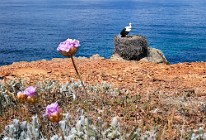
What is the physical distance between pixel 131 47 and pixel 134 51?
0.26 m

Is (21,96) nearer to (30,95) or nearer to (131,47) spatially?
(30,95)

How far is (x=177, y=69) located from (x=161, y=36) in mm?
68491

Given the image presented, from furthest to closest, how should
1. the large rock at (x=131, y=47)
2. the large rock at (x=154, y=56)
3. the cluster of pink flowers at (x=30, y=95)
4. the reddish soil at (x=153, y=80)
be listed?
the large rock at (x=154, y=56)
the large rock at (x=131, y=47)
the reddish soil at (x=153, y=80)
the cluster of pink flowers at (x=30, y=95)

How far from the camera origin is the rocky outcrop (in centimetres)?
2192

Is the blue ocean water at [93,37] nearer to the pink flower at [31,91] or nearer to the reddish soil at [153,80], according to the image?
the reddish soil at [153,80]

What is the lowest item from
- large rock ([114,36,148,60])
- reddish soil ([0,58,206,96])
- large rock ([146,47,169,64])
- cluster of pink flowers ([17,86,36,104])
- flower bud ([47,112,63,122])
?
large rock ([146,47,169,64])

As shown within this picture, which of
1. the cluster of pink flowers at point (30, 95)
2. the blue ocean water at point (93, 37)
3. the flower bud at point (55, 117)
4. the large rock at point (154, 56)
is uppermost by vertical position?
the cluster of pink flowers at point (30, 95)

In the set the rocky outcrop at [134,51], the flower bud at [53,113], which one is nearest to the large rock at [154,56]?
the rocky outcrop at [134,51]

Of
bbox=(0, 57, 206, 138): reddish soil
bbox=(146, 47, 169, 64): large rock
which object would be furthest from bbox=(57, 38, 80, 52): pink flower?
bbox=(146, 47, 169, 64): large rock

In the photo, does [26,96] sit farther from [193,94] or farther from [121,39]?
[121,39]

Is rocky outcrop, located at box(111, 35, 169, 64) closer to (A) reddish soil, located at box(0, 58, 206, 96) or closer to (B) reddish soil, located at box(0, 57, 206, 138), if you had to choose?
(B) reddish soil, located at box(0, 57, 206, 138)

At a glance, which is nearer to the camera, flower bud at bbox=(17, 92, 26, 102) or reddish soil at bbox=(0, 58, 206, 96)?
flower bud at bbox=(17, 92, 26, 102)

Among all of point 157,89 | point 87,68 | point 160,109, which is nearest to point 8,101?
point 160,109

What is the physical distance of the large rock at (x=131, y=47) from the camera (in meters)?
21.9
